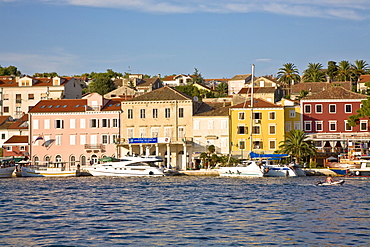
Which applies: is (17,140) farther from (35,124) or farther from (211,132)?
(211,132)

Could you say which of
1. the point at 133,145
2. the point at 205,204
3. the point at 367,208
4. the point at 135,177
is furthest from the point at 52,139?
the point at 367,208

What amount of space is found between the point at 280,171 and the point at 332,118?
16903mm

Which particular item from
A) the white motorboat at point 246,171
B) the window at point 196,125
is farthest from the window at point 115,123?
the white motorboat at point 246,171

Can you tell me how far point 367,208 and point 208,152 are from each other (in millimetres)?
46363

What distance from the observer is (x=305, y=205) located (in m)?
38.6

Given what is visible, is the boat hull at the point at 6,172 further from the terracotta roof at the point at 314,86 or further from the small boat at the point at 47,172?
the terracotta roof at the point at 314,86

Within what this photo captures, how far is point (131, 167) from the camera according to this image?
73375 millimetres

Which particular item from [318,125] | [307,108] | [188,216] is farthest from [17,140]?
[188,216]

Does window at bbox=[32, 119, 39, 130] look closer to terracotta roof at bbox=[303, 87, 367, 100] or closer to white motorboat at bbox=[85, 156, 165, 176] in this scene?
white motorboat at bbox=[85, 156, 165, 176]

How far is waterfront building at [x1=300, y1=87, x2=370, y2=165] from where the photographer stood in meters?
81.7

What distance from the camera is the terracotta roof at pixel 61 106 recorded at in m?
88.0

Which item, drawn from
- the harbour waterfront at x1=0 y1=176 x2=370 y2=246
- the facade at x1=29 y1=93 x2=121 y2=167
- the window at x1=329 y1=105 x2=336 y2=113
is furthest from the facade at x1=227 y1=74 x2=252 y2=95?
the harbour waterfront at x1=0 y1=176 x2=370 y2=246

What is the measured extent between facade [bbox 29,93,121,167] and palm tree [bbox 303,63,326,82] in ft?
177

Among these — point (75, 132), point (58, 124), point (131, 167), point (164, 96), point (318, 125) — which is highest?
point (164, 96)
